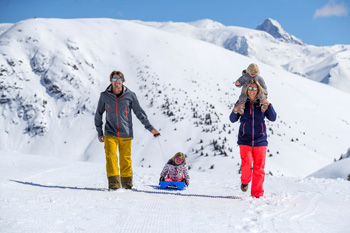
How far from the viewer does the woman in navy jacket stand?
4.52 metres

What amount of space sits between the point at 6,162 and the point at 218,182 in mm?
5309

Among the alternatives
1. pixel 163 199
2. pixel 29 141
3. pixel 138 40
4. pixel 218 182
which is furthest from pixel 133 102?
pixel 138 40

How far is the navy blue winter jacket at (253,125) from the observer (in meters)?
4.52

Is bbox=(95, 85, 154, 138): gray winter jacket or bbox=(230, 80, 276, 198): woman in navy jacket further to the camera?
bbox=(95, 85, 154, 138): gray winter jacket

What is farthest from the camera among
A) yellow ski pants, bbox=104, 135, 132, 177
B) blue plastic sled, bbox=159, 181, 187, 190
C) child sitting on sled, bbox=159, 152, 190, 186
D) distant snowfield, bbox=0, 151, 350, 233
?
child sitting on sled, bbox=159, 152, 190, 186

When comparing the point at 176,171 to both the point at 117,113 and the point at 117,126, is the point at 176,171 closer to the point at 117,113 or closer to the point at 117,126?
the point at 117,126

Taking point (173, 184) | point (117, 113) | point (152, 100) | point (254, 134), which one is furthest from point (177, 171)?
point (152, 100)

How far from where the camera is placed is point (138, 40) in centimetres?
4288

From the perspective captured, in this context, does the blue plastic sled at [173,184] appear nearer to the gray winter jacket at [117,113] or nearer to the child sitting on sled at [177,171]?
the child sitting on sled at [177,171]

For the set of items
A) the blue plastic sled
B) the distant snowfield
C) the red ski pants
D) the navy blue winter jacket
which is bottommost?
the blue plastic sled

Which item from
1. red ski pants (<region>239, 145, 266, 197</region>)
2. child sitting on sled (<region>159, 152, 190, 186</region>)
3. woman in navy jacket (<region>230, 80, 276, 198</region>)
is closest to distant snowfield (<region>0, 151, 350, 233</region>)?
red ski pants (<region>239, 145, 266, 197</region>)

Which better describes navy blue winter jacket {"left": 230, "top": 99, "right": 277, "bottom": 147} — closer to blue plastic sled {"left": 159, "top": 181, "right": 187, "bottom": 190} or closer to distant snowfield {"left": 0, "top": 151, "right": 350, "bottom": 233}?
distant snowfield {"left": 0, "top": 151, "right": 350, "bottom": 233}

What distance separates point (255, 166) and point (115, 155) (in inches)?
89.2

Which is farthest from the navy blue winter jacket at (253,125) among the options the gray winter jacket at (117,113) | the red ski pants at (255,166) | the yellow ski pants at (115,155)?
the yellow ski pants at (115,155)
